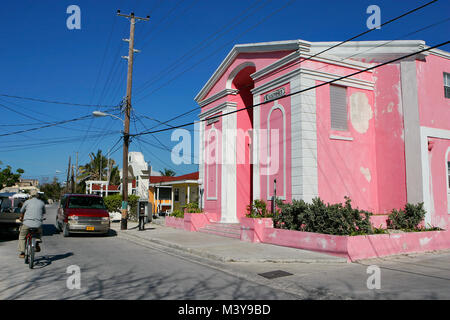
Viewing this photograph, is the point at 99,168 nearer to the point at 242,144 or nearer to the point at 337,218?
the point at 242,144

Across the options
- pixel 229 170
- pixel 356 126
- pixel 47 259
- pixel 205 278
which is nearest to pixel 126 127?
pixel 229 170

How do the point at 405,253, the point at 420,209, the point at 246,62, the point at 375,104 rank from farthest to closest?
the point at 246,62, the point at 375,104, the point at 420,209, the point at 405,253

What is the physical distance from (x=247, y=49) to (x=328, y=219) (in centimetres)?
956

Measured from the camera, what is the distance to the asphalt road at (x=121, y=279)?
6.39 metres

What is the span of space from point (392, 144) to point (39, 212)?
504 inches

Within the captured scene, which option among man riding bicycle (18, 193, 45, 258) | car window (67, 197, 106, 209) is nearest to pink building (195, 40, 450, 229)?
car window (67, 197, 106, 209)

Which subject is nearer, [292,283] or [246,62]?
[292,283]

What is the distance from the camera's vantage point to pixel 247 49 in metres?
17.3

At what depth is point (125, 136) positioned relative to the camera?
65.7 feet

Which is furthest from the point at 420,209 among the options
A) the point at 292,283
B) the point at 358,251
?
the point at 292,283

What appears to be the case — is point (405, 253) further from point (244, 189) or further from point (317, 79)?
point (244, 189)

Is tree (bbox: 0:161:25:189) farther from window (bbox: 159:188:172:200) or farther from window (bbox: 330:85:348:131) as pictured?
window (bbox: 330:85:348:131)

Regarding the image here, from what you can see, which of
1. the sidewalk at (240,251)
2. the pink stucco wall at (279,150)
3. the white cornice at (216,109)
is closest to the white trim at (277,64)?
the pink stucco wall at (279,150)

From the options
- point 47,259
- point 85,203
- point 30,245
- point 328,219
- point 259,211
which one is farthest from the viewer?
point 85,203
